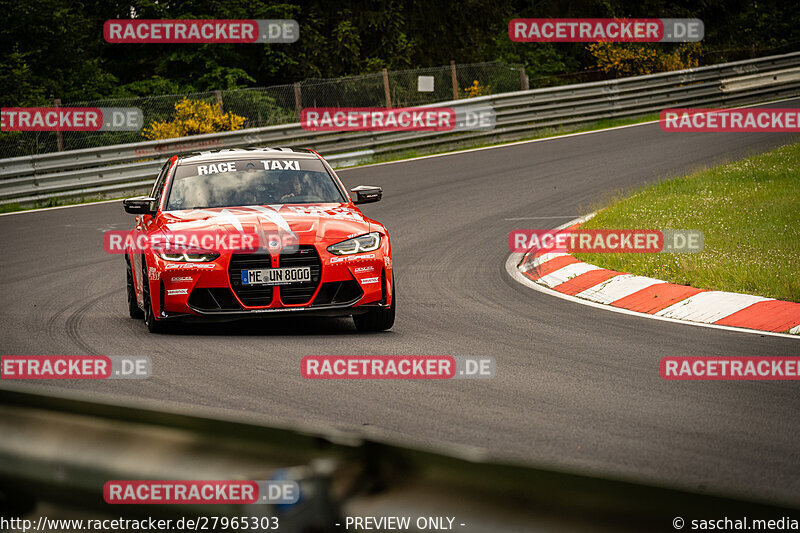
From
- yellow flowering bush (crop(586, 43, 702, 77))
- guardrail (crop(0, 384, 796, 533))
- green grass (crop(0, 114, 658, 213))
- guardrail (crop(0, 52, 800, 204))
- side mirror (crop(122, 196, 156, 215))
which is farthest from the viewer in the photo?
yellow flowering bush (crop(586, 43, 702, 77))

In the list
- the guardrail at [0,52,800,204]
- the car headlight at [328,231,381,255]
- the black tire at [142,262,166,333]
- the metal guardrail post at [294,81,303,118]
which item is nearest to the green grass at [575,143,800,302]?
the car headlight at [328,231,381,255]

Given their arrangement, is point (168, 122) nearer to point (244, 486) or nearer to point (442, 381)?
point (442, 381)

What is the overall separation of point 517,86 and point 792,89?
8.13m

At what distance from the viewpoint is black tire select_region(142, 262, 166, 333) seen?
8.05 meters

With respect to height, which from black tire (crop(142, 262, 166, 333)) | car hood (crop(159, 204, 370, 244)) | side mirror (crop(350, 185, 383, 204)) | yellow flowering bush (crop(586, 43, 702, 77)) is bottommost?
black tire (crop(142, 262, 166, 333))

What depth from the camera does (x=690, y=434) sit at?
4895 millimetres

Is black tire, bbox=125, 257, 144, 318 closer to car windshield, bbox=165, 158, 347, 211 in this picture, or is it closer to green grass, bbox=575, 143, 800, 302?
car windshield, bbox=165, 158, 347, 211

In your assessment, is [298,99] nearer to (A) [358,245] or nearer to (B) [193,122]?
(B) [193,122]

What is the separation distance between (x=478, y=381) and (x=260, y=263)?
2394 millimetres

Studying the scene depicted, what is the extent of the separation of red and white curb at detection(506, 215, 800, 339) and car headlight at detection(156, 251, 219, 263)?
3850mm

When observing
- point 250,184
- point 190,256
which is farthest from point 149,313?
point 250,184

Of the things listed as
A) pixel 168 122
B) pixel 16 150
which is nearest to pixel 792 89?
pixel 168 122

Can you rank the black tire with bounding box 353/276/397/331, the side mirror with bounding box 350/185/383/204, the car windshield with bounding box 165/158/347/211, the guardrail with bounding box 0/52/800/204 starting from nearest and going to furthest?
the black tire with bounding box 353/276/397/331 → the car windshield with bounding box 165/158/347/211 → the side mirror with bounding box 350/185/383/204 → the guardrail with bounding box 0/52/800/204

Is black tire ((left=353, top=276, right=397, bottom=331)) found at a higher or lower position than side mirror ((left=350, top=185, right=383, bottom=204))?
lower
